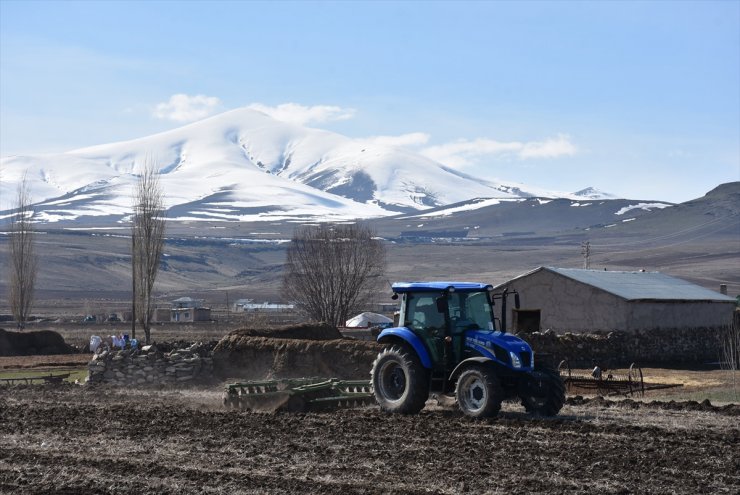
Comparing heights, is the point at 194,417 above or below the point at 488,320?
below

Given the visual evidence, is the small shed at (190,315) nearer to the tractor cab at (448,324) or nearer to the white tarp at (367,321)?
the white tarp at (367,321)

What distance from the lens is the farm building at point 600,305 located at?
1722 inches

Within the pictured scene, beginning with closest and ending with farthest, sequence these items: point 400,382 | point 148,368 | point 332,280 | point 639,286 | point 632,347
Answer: point 400,382 → point 148,368 → point 632,347 → point 639,286 → point 332,280

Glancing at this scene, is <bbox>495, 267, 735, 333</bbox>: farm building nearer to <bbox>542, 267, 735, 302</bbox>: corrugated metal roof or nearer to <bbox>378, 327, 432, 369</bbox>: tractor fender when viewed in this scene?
<bbox>542, 267, 735, 302</bbox>: corrugated metal roof

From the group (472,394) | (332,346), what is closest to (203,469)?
(472,394)

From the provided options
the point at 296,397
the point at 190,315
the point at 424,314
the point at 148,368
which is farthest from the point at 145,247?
the point at 190,315

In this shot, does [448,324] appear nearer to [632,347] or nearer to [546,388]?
[546,388]

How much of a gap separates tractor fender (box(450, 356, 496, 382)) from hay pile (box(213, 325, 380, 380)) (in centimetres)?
956

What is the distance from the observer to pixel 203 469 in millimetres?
14602

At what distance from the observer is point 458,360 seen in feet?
66.6

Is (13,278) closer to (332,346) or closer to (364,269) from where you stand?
(364,269)

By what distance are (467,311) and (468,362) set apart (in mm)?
1202

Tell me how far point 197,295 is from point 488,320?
523 feet

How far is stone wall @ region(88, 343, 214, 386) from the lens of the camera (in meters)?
30.0
